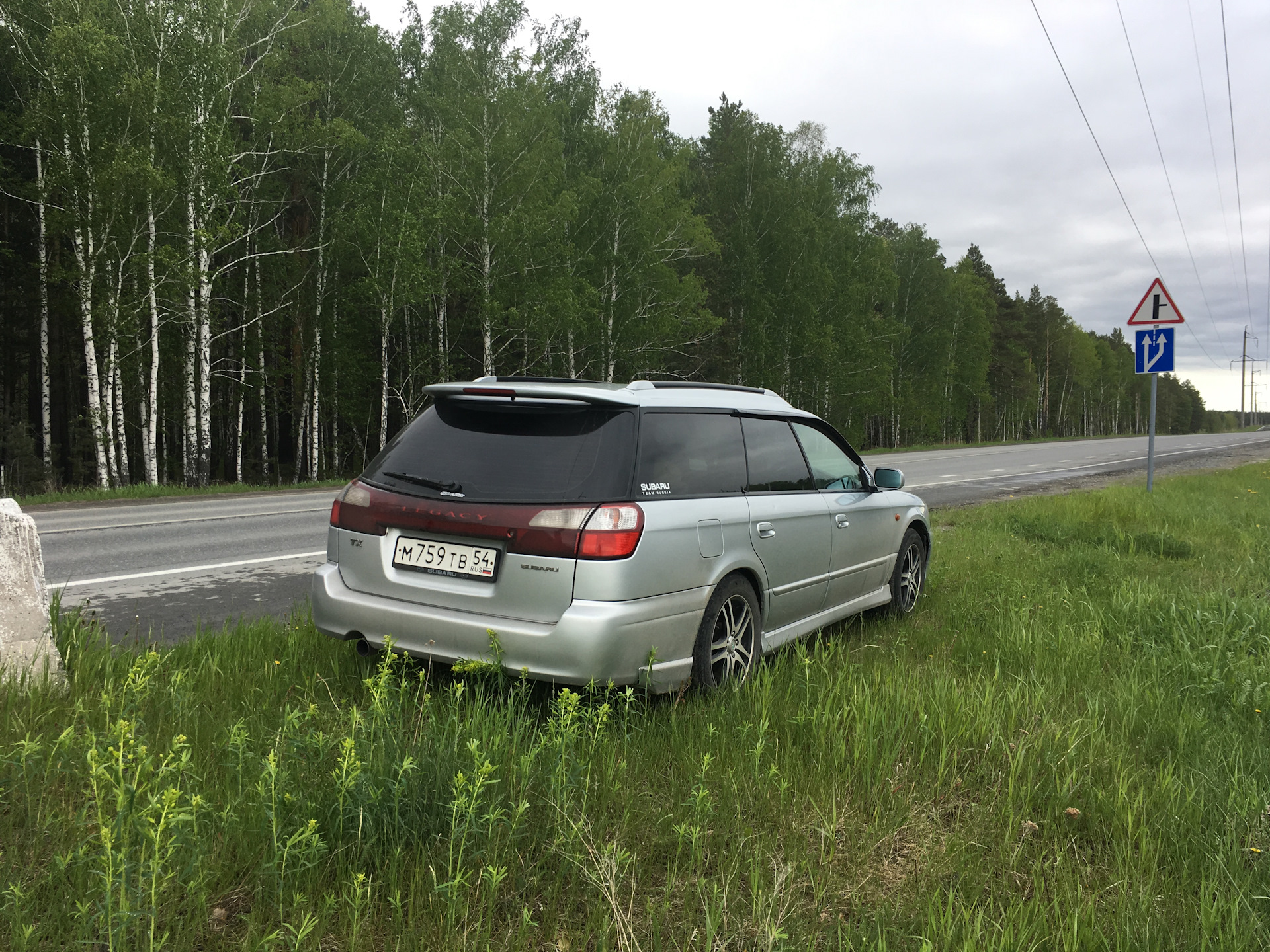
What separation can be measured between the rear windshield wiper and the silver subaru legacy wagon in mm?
11

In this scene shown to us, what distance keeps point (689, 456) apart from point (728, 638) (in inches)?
35.8

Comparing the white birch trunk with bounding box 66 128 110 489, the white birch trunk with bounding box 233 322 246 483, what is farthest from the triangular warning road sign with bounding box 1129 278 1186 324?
the white birch trunk with bounding box 233 322 246 483

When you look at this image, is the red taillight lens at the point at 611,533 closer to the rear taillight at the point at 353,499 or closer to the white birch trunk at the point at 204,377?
the rear taillight at the point at 353,499

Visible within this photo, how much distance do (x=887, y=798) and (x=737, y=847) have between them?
0.67 meters

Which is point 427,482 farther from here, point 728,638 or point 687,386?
point 728,638

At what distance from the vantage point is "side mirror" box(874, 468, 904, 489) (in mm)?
5688

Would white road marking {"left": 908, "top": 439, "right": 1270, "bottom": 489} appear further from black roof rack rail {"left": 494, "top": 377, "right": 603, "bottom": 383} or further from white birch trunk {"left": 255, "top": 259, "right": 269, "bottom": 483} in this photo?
white birch trunk {"left": 255, "top": 259, "right": 269, "bottom": 483}

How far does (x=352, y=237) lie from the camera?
24344 mm

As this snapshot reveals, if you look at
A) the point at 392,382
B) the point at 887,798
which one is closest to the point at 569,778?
the point at 887,798

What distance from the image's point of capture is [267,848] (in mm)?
2285

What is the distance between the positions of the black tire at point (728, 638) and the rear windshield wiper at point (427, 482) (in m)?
1.29

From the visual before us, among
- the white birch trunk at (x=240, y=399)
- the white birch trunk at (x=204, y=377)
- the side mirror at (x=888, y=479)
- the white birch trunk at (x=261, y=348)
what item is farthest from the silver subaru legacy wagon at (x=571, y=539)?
the white birch trunk at (x=240, y=399)

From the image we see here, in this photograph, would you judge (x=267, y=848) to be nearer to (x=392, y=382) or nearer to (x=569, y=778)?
(x=569, y=778)

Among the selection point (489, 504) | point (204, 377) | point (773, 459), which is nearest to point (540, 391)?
point (489, 504)
